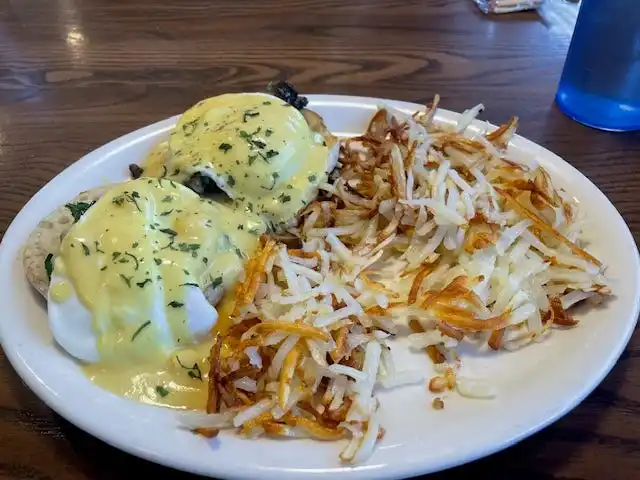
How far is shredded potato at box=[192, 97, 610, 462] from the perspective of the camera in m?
1.37

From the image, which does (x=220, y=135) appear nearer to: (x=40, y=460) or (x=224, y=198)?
(x=224, y=198)

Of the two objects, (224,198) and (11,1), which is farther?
(11,1)

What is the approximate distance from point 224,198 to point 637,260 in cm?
108

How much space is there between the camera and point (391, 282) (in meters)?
1.76

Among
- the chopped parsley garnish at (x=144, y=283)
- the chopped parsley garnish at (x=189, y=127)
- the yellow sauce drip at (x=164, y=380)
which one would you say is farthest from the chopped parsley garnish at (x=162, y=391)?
the chopped parsley garnish at (x=189, y=127)

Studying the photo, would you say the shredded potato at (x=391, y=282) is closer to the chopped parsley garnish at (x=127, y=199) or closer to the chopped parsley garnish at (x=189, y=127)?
the chopped parsley garnish at (x=127, y=199)

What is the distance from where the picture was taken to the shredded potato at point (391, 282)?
1.37 metres

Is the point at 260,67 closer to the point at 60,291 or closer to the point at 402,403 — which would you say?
the point at 60,291

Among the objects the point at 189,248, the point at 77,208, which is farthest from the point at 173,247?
the point at 77,208

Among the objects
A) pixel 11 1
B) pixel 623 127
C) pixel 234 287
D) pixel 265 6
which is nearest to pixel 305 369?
pixel 234 287

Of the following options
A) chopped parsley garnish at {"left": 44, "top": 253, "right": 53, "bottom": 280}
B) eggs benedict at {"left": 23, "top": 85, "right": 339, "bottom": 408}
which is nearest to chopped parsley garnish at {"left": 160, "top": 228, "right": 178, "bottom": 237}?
eggs benedict at {"left": 23, "top": 85, "right": 339, "bottom": 408}

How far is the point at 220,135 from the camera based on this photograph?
6.20 feet

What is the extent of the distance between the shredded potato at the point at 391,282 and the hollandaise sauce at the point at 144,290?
8cm

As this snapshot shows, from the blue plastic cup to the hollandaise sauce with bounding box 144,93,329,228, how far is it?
1.09 meters
